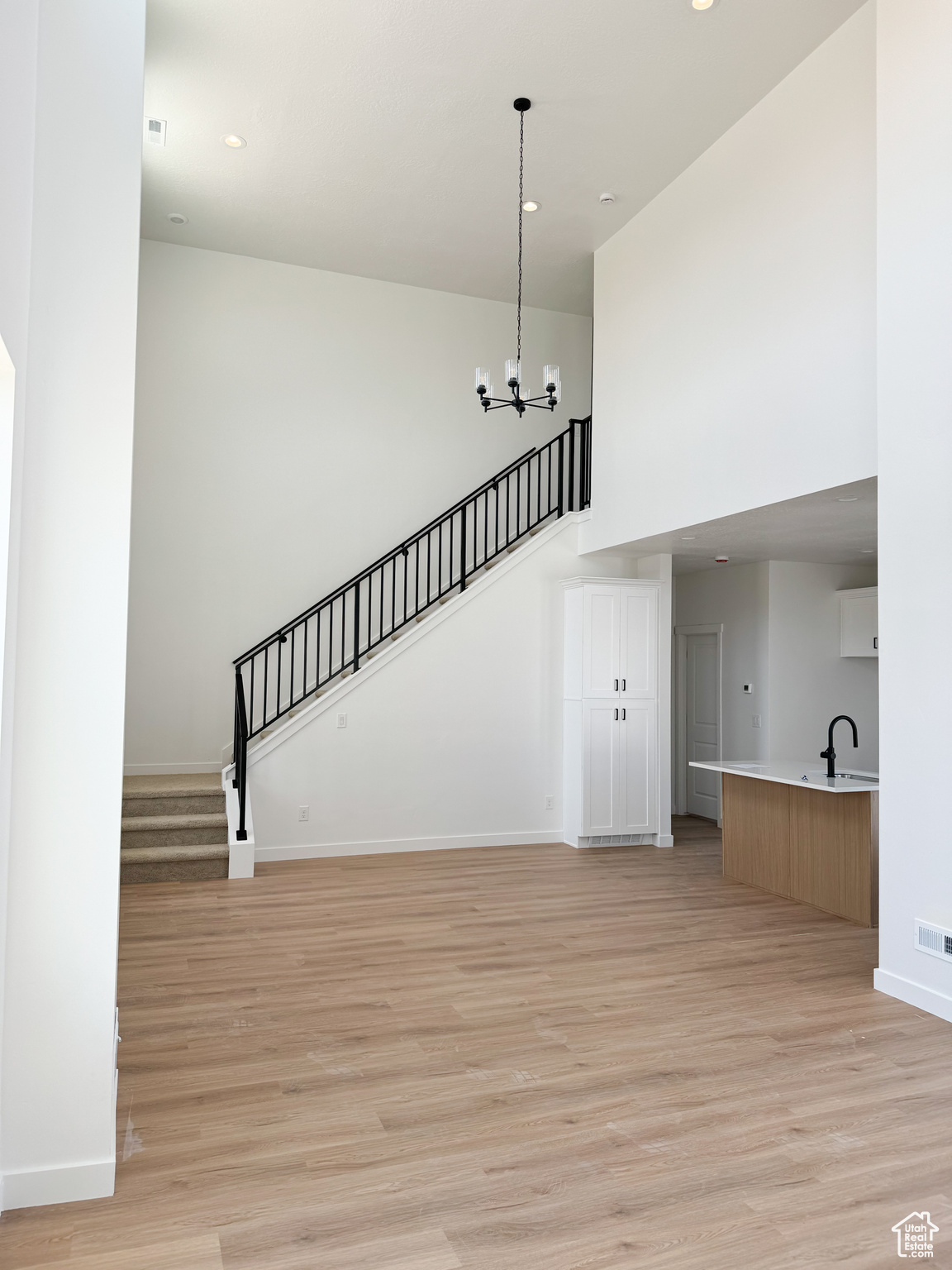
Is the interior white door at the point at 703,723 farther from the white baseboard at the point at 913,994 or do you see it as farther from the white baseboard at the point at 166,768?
the white baseboard at the point at 166,768

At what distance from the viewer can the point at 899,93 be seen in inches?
170

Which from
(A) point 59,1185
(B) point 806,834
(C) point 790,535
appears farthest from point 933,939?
(A) point 59,1185

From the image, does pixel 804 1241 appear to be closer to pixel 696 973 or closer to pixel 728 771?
pixel 696 973

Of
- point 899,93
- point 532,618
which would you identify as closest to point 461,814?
point 532,618

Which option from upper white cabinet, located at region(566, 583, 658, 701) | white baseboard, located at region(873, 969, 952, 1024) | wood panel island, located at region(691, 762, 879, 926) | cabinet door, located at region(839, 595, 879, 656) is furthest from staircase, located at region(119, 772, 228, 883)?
cabinet door, located at region(839, 595, 879, 656)

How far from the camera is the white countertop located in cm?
554

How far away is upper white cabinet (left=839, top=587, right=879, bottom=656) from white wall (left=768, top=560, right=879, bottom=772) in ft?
0.27

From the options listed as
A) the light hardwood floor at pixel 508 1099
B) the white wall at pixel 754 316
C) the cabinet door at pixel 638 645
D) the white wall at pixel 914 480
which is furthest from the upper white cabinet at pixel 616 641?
the white wall at pixel 914 480

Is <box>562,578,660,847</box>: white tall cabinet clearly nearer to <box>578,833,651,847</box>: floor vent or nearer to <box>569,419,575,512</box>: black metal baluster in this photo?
<box>578,833,651,847</box>: floor vent

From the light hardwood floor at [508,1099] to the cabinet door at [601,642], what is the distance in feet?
8.84

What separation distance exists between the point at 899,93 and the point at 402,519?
5.69 meters

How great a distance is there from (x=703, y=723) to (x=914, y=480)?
5.79 meters

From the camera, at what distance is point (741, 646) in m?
8.99

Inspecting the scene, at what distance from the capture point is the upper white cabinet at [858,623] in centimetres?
840
